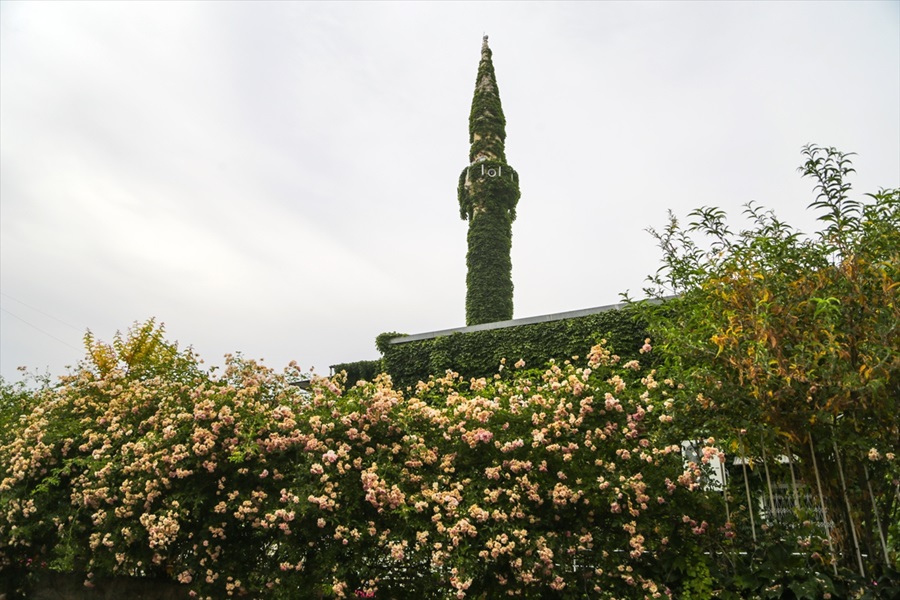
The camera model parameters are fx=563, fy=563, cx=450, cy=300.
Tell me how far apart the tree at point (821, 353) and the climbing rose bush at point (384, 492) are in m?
Answer: 0.38

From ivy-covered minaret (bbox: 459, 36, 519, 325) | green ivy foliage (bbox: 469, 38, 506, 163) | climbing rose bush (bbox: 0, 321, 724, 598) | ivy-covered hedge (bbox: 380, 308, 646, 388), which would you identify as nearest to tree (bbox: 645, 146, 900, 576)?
climbing rose bush (bbox: 0, 321, 724, 598)

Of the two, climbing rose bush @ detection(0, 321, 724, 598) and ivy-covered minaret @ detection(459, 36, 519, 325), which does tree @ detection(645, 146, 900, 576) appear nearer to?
climbing rose bush @ detection(0, 321, 724, 598)

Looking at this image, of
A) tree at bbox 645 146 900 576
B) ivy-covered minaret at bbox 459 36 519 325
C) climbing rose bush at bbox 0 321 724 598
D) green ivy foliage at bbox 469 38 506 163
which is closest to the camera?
tree at bbox 645 146 900 576

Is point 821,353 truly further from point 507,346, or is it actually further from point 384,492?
point 507,346

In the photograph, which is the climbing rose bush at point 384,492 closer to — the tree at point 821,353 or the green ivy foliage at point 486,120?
the tree at point 821,353

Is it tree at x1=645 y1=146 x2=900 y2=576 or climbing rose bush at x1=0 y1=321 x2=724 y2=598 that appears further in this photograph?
climbing rose bush at x1=0 y1=321 x2=724 y2=598

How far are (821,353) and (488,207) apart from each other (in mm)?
19570

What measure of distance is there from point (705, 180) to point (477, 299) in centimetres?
970

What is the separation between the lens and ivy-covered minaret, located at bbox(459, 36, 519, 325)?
68.6 ft

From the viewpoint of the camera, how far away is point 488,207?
2214 cm

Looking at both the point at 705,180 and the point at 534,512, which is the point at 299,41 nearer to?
the point at 705,180

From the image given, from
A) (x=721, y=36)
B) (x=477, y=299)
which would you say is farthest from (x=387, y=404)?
(x=477, y=299)

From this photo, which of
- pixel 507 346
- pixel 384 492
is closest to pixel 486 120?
pixel 507 346

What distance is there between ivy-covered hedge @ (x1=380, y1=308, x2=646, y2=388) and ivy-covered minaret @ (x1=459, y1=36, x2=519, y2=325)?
170 inches
